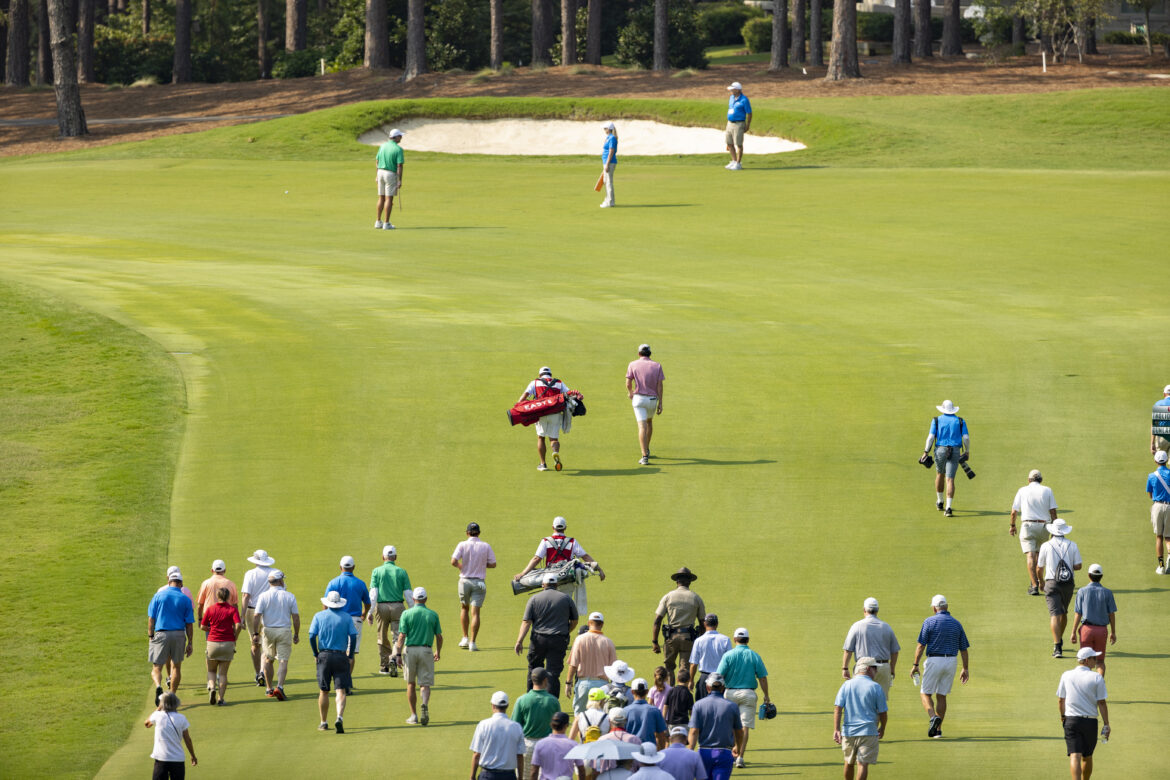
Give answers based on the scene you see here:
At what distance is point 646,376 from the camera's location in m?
21.1

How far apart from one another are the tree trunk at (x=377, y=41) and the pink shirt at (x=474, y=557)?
5389cm

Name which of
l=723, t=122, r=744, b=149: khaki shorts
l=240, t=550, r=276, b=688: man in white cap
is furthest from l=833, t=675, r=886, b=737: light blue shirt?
l=723, t=122, r=744, b=149: khaki shorts

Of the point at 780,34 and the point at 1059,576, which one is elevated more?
the point at 780,34

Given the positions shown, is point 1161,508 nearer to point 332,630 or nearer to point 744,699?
point 744,699

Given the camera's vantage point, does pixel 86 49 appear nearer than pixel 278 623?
No

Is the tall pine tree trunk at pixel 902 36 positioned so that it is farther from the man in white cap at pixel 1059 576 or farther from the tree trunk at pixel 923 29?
the man in white cap at pixel 1059 576

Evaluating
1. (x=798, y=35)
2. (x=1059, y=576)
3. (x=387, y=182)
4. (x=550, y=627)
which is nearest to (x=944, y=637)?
(x=1059, y=576)

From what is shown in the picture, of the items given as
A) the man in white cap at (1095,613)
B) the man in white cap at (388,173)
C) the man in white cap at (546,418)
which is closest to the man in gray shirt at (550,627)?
the man in white cap at (1095,613)

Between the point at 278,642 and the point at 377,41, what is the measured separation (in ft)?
187

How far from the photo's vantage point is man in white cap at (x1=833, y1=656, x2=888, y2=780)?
42.7 ft

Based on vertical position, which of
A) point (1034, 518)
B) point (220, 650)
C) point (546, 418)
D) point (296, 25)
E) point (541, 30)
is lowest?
point (220, 650)

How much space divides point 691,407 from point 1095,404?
6.54 metres

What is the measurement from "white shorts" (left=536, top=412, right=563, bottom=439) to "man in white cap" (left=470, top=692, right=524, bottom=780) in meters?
9.00

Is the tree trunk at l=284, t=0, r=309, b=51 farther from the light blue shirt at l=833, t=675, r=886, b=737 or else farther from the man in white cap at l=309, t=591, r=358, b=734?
the light blue shirt at l=833, t=675, r=886, b=737
